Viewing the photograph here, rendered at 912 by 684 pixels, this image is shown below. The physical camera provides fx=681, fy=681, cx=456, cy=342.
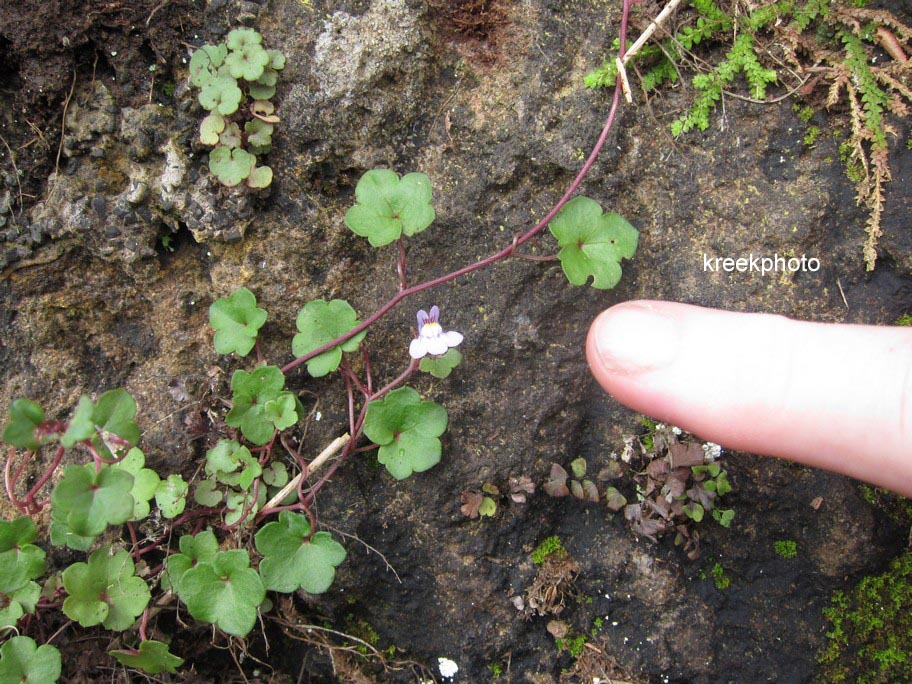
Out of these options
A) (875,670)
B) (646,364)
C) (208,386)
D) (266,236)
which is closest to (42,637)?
(208,386)

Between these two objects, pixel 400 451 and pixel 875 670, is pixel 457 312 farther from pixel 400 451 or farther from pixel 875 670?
pixel 875 670

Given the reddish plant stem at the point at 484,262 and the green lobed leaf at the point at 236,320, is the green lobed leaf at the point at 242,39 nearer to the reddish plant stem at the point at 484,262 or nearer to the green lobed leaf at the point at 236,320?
the green lobed leaf at the point at 236,320

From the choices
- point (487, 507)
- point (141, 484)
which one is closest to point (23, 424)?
point (141, 484)

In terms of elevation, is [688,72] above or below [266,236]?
above

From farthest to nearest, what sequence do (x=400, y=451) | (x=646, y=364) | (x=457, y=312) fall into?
(x=457, y=312), (x=400, y=451), (x=646, y=364)
